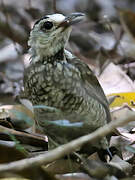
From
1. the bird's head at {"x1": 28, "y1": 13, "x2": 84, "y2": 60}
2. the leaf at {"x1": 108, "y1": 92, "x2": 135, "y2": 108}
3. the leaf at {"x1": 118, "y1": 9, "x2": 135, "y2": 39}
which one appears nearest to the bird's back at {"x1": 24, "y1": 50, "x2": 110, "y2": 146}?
the bird's head at {"x1": 28, "y1": 13, "x2": 84, "y2": 60}

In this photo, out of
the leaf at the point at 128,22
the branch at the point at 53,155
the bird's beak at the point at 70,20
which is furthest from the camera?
the leaf at the point at 128,22

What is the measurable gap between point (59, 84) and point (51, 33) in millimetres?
422

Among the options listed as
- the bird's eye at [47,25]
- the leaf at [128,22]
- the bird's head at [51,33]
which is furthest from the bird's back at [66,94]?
the leaf at [128,22]

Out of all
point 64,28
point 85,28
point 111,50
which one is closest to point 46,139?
point 64,28

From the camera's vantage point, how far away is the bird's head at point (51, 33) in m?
4.51

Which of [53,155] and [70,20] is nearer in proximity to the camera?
[53,155]

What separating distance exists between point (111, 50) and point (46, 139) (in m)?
3.32

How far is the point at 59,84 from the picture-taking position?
14.8 feet

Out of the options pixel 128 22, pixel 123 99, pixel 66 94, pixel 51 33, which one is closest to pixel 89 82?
pixel 66 94

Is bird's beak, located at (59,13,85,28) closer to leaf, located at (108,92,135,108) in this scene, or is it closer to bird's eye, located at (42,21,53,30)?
bird's eye, located at (42,21,53,30)

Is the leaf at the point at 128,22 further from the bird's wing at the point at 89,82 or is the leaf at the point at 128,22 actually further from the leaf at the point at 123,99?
the bird's wing at the point at 89,82

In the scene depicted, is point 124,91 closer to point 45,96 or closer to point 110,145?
point 110,145

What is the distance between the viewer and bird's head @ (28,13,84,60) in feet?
14.8

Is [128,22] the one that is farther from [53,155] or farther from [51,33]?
[53,155]
